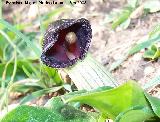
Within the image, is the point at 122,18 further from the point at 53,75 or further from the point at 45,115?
the point at 45,115

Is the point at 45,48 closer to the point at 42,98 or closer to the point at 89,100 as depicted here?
the point at 89,100

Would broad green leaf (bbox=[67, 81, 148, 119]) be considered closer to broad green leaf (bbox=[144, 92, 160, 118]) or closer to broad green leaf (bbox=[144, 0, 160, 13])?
broad green leaf (bbox=[144, 92, 160, 118])

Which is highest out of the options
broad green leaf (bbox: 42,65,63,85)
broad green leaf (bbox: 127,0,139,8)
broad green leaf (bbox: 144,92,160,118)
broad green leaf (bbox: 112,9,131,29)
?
broad green leaf (bbox: 127,0,139,8)

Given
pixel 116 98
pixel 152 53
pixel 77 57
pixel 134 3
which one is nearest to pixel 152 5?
pixel 134 3

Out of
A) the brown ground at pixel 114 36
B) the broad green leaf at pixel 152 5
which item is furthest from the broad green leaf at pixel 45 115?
the broad green leaf at pixel 152 5

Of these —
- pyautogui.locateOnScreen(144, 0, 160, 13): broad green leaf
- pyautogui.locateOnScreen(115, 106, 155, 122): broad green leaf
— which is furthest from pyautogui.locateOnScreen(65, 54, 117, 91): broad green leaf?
pyautogui.locateOnScreen(144, 0, 160, 13): broad green leaf

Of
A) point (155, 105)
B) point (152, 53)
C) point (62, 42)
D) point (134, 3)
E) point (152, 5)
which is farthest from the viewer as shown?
point (134, 3)
